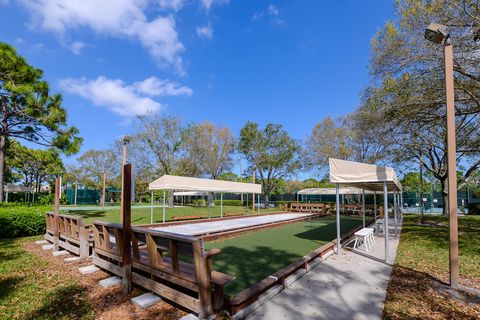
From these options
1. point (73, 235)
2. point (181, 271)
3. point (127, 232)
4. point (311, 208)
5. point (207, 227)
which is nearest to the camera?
point (181, 271)

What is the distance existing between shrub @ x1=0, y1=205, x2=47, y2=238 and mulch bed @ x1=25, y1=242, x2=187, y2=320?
→ 4996mm

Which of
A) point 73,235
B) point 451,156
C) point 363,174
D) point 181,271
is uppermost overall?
point 451,156

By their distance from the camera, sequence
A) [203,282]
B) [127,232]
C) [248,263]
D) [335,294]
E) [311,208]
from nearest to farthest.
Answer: [203,282] → [335,294] → [127,232] → [248,263] → [311,208]

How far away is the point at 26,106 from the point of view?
37.6 feet

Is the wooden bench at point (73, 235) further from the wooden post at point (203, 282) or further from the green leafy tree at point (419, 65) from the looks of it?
the green leafy tree at point (419, 65)

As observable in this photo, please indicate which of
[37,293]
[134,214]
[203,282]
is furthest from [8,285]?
[134,214]

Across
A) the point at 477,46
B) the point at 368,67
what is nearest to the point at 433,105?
the point at 477,46

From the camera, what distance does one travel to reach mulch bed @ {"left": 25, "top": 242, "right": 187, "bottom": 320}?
11.8ft

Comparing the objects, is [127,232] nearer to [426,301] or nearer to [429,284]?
[426,301]

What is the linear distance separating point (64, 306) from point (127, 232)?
1.27 m

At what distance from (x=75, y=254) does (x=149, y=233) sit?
4.18 metres

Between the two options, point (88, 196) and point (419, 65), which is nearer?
point (419, 65)

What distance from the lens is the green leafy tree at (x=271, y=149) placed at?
1179 inches

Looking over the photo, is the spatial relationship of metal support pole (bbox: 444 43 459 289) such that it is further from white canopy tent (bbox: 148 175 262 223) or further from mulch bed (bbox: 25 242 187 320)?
white canopy tent (bbox: 148 175 262 223)
